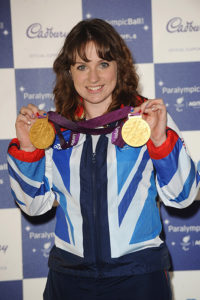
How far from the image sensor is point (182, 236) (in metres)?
2.24

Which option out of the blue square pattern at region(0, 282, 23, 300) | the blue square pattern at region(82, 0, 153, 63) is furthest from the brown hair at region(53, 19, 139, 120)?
the blue square pattern at region(0, 282, 23, 300)

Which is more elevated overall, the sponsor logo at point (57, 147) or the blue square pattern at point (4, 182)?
the sponsor logo at point (57, 147)

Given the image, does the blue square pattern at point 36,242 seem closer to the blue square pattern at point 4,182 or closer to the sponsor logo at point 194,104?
the blue square pattern at point 4,182

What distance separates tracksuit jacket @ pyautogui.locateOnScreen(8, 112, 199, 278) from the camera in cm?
131

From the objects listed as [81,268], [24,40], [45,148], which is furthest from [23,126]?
[24,40]

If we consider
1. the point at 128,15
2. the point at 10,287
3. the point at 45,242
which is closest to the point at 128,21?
the point at 128,15

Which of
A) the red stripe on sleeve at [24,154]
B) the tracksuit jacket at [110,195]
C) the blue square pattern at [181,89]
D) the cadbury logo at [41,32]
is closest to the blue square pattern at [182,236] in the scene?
the blue square pattern at [181,89]

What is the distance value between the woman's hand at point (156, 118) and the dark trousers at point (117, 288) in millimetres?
521

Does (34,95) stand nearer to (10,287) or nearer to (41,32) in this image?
(41,32)

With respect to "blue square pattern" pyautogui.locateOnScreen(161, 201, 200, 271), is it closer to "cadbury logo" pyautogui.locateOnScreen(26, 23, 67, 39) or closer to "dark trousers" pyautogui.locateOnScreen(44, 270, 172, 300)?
"dark trousers" pyautogui.locateOnScreen(44, 270, 172, 300)

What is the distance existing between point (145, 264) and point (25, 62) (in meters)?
1.43

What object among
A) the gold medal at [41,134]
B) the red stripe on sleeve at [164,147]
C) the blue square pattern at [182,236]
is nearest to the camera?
the red stripe on sleeve at [164,147]

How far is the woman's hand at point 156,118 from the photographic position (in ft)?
4.24

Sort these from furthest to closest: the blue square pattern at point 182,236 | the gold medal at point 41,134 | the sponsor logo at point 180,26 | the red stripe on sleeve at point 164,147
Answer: the blue square pattern at point 182,236, the sponsor logo at point 180,26, the gold medal at point 41,134, the red stripe on sleeve at point 164,147
